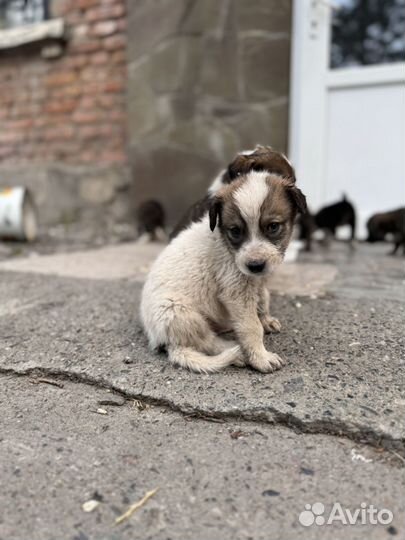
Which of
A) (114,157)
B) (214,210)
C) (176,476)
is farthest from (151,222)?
(176,476)

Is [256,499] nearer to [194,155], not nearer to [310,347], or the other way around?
[310,347]

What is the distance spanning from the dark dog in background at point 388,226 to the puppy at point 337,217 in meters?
0.30

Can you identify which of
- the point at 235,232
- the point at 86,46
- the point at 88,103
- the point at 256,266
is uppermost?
the point at 86,46

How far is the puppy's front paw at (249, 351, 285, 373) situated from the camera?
6.91 ft

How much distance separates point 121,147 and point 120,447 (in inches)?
220

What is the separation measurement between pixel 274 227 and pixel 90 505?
4.32 feet

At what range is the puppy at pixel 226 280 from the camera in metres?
2.13

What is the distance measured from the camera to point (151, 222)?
586 centimetres

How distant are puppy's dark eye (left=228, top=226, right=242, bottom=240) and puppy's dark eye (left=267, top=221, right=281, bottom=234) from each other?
13 cm

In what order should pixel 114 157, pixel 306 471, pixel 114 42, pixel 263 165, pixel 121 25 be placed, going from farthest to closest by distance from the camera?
pixel 114 157, pixel 114 42, pixel 121 25, pixel 263 165, pixel 306 471

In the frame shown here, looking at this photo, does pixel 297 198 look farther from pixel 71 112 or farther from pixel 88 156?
pixel 71 112

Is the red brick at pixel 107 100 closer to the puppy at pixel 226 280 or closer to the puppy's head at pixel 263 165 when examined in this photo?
the puppy's head at pixel 263 165

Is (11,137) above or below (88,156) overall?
above

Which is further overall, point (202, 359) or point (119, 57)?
point (119, 57)
